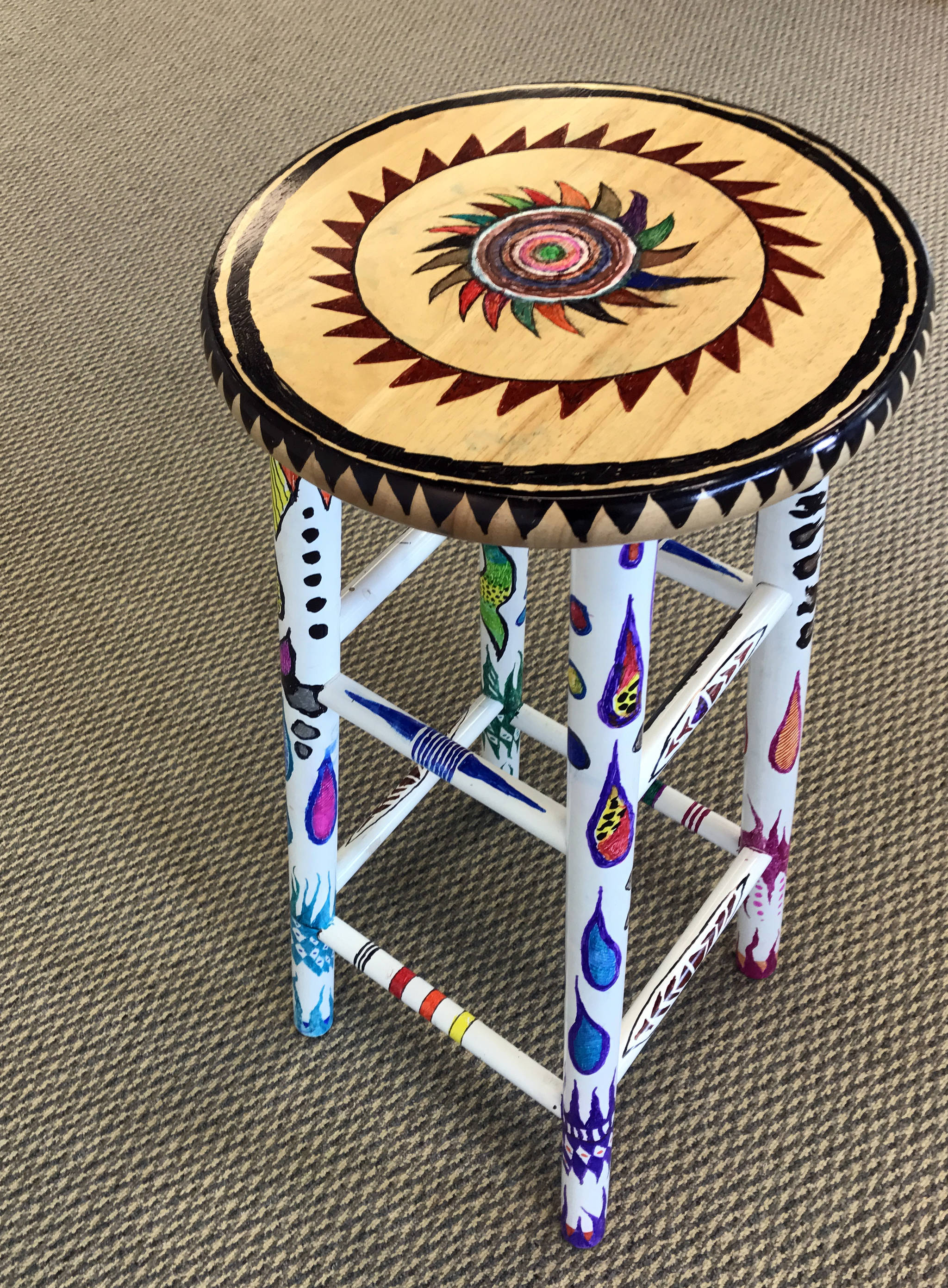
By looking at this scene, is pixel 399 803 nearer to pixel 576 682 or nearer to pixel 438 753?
pixel 438 753

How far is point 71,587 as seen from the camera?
141 cm

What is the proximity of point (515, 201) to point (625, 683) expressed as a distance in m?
0.30

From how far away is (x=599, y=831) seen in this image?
0.71m

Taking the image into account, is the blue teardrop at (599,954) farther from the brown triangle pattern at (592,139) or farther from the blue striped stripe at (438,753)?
the brown triangle pattern at (592,139)

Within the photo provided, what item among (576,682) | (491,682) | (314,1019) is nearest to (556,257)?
(576,682)

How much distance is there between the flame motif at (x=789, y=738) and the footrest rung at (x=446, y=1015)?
0.27 meters

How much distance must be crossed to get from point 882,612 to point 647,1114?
0.60 metres

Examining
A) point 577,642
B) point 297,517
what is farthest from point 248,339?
point 577,642

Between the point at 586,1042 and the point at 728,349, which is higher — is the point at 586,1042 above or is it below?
below

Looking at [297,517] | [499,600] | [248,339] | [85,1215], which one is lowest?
[85,1215]

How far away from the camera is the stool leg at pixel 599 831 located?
2.07 feet

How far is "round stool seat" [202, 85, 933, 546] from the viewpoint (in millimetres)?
584

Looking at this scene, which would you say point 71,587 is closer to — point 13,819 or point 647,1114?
point 13,819

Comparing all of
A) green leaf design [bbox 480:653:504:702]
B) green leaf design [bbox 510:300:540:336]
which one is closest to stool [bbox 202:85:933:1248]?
green leaf design [bbox 510:300:540:336]
